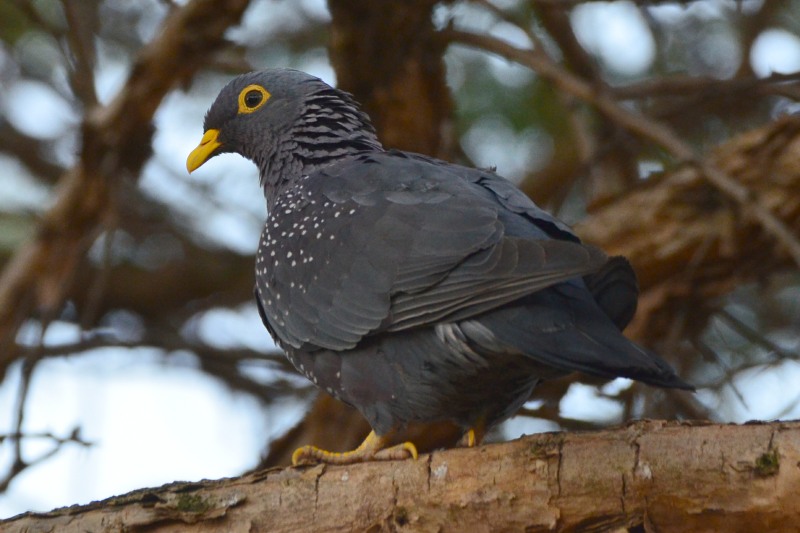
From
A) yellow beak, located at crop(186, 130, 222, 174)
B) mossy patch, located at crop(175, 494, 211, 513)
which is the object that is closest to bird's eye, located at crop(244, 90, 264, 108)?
yellow beak, located at crop(186, 130, 222, 174)

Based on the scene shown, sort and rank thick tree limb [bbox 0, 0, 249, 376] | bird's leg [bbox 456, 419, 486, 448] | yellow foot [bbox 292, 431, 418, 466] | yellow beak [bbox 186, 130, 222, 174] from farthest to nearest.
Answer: thick tree limb [bbox 0, 0, 249, 376], yellow beak [bbox 186, 130, 222, 174], bird's leg [bbox 456, 419, 486, 448], yellow foot [bbox 292, 431, 418, 466]

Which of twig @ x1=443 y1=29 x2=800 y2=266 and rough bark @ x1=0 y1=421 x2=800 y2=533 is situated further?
twig @ x1=443 y1=29 x2=800 y2=266

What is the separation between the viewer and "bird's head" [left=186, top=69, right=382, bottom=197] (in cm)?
513

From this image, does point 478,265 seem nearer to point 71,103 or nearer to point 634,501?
point 634,501

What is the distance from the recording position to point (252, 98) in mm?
5422

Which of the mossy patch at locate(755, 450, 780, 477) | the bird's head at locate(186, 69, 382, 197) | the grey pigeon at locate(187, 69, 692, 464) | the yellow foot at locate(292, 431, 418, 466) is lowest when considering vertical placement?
the mossy patch at locate(755, 450, 780, 477)

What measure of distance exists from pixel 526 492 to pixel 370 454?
0.69 metres

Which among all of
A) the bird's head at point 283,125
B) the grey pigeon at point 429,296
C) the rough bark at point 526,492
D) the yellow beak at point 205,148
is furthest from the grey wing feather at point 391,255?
the yellow beak at point 205,148

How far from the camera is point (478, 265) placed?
12.4 ft

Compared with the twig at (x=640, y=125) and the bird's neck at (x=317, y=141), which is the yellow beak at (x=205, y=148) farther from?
the twig at (x=640, y=125)

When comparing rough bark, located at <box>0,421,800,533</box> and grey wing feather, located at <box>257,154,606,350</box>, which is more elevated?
grey wing feather, located at <box>257,154,606,350</box>

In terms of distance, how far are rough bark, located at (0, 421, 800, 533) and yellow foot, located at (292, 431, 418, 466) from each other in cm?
10

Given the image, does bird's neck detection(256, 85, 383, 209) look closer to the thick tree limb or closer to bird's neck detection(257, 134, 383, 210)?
bird's neck detection(257, 134, 383, 210)

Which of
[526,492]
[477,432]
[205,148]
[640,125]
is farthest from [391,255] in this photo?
[640,125]
